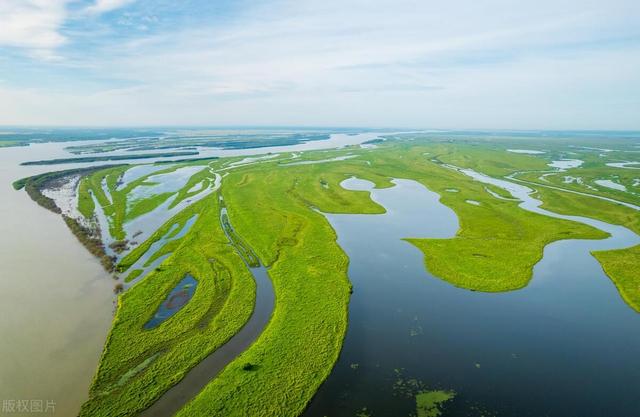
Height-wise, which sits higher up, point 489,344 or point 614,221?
point 614,221

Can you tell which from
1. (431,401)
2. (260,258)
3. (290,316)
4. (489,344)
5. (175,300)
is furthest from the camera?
(260,258)

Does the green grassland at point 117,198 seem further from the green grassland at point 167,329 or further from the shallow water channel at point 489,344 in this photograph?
the shallow water channel at point 489,344

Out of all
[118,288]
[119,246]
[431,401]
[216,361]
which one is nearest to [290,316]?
[216,361]

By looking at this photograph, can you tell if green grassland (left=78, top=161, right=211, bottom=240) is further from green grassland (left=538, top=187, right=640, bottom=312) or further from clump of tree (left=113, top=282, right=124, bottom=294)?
green grassland (left=538, top=187, right=640, bottom=312)

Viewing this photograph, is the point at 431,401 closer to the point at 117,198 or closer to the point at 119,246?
the point at 119,246

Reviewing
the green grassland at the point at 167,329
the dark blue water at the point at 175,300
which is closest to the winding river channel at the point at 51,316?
the green grassland at the point at 167,329

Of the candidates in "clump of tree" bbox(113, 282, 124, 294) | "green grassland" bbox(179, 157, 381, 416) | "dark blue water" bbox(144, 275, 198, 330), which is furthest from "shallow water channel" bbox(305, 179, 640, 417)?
"clump of tree" bbox(113, 282, 124, 294)

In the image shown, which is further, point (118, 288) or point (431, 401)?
point (118, 288)
